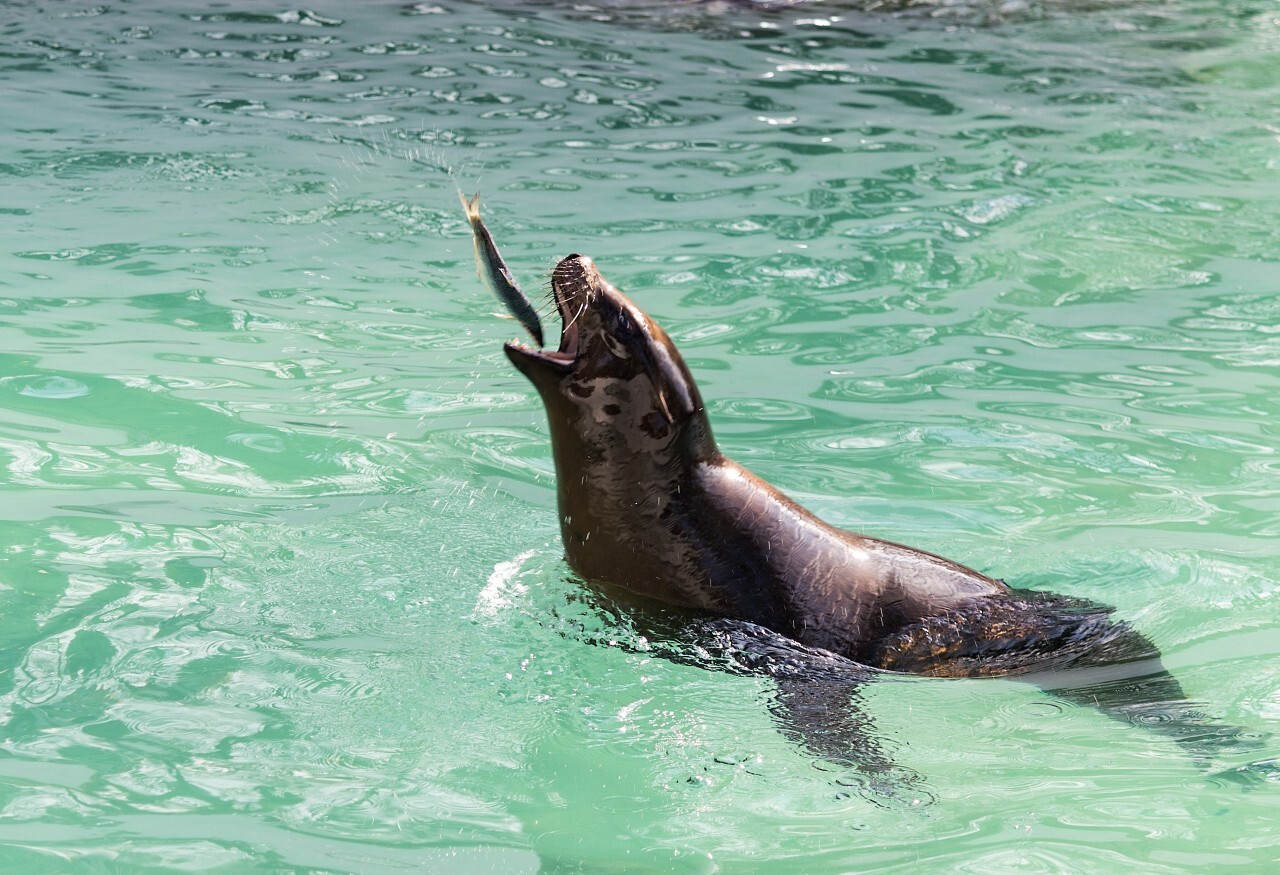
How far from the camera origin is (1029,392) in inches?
265

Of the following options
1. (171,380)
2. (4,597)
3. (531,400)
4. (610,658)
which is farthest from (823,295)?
(4,597)

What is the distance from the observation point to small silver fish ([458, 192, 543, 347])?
13.9ft

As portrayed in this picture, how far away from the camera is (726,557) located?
412 cm

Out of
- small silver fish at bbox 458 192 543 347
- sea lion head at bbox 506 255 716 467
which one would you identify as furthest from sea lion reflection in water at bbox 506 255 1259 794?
small silver fish at bbox 458 192 543 347

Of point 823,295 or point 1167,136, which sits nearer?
point 823,295

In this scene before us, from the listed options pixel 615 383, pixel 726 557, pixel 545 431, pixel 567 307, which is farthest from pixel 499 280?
pixel 545 431

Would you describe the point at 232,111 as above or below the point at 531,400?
above

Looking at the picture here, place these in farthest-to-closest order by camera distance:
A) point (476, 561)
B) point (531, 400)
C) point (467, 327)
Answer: point (467, 327) → point (531, 400) → point (476, 561)

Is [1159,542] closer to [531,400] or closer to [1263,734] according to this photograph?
[1263,734]

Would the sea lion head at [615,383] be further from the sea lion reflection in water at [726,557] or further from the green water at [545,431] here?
the green water at [545,431]

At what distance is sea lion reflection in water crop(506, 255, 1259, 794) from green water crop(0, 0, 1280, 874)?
131 mm

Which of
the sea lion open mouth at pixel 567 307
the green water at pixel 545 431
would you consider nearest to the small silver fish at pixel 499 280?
the sea lion open mouth at pixel 567 307

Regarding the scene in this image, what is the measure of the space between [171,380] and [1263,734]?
4503 millimetres

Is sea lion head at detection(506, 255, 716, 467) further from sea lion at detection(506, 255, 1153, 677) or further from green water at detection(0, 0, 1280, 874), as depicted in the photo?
green water at detection(0, 0, 1280, 874)
